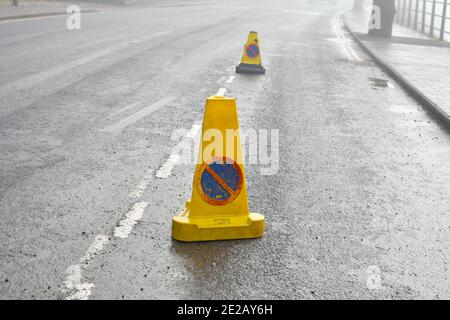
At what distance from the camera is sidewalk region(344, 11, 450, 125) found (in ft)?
36.4

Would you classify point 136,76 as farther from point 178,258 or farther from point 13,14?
point 13,14

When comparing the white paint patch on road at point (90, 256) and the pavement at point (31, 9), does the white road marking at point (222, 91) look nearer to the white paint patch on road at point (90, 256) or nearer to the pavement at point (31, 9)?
the white paint patch on road at point (90, 256)

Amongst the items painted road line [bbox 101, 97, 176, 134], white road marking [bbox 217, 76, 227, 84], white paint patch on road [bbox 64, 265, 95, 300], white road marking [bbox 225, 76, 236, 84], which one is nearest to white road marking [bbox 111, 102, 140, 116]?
painted road line [bbox 101, 97, 176, 134]

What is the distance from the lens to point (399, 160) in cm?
730

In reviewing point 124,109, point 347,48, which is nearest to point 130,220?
point 124,109

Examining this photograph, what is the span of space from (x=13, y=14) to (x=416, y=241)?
21.6 m

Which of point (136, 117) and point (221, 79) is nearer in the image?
point (136, 117)

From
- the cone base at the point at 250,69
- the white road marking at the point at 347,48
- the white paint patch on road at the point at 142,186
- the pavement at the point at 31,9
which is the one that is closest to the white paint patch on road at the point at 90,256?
the white paint patch on road at the point at 142,186

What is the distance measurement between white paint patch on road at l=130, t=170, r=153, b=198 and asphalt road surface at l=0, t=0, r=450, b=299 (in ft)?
0.06

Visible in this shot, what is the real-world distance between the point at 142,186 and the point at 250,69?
7.97 metres

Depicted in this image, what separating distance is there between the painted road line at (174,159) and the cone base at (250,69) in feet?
17.2

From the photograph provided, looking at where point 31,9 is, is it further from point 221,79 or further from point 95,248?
point 95,248

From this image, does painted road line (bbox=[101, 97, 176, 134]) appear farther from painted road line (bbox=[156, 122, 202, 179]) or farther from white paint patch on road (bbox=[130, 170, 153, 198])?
white paint patch on road (bbox=[130, 170, 153, 198])

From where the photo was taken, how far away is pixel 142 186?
5844mm
